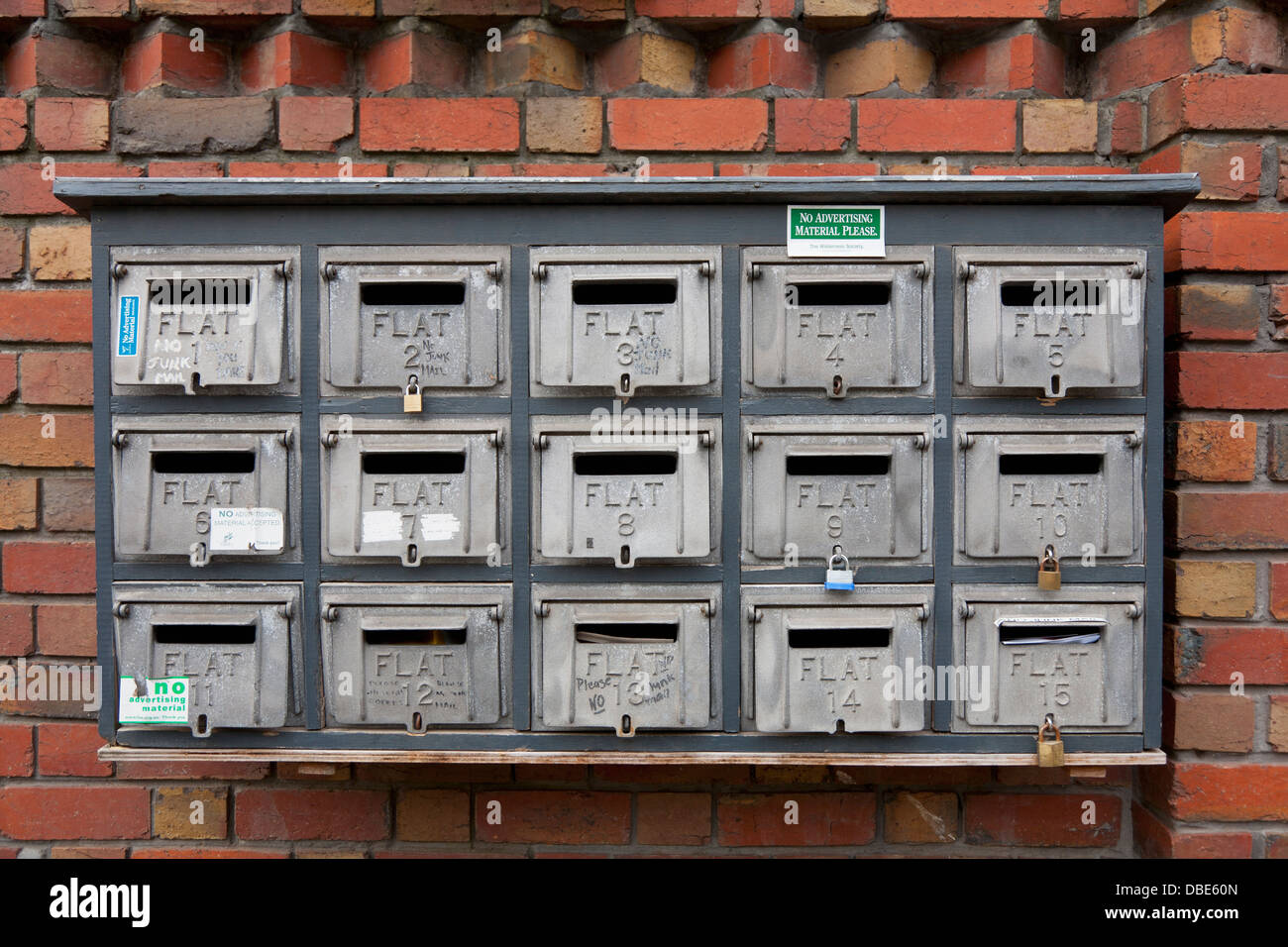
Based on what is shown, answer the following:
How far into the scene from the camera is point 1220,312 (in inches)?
64.7

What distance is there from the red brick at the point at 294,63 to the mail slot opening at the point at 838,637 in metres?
1.61

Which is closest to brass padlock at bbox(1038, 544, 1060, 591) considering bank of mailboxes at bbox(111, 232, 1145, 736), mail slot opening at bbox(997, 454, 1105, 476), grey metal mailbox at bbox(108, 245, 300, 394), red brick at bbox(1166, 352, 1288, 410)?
bank of mailboxes at bbox(111, 232, 1145, 736)

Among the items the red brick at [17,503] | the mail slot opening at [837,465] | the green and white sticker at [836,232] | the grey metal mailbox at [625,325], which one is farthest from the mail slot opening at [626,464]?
the red brick at [17,503]

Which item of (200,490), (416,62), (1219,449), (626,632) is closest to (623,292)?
(626,632)

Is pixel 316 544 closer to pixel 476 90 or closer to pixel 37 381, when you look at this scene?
pixel 37 381

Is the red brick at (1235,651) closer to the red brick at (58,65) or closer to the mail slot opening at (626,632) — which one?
the mail slot opening at (626,632)

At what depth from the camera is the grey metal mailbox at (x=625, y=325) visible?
4.73 ft

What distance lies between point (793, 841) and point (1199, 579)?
1.05 m

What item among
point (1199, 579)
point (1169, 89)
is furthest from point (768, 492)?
point (1169, 89)

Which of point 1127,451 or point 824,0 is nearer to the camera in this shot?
point 1127,451

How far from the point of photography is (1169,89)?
1.68 metres

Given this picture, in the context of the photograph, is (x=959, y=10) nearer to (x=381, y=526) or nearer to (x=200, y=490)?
(x=381, y=526)

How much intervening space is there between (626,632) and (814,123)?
1.21 m

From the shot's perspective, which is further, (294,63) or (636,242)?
(294,63)
